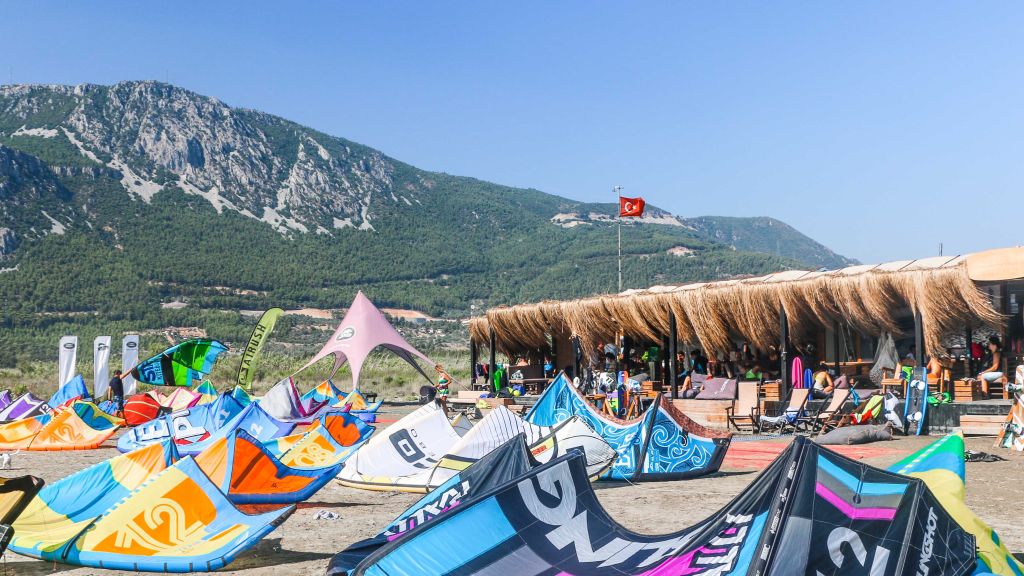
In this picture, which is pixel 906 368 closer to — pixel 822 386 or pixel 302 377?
pixel 822 386

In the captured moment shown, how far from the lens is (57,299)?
222ft

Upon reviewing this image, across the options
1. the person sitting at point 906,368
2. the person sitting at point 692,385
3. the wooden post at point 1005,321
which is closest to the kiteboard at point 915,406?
the person sitting at point 906,368

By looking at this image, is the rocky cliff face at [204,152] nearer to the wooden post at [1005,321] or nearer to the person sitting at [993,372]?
the wooden post at [1005,321]

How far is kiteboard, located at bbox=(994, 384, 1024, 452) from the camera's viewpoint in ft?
36.3

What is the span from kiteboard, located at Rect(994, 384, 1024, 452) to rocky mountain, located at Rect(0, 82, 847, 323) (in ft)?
213

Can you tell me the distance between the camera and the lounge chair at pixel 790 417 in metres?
14.7

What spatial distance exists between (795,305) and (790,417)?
7.64ft

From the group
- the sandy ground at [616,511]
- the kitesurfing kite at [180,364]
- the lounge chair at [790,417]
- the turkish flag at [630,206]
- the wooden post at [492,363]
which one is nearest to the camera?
the sandy ground at [616,511]

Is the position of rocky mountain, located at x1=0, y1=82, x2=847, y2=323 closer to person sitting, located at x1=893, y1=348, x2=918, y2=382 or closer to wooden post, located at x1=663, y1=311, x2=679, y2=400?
wooden post, located at x1=663, y1=311, x2=679, y2=400

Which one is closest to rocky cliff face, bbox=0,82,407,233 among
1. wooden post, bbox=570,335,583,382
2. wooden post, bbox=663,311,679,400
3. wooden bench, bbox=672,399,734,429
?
wooden post, bbox=570,335,583,382

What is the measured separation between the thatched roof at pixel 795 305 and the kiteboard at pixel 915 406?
134 cm

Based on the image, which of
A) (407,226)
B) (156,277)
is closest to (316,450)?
(156,277)

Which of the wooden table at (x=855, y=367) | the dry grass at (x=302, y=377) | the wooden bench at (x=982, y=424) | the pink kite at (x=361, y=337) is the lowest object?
the dry grass at (x=302, y=377)

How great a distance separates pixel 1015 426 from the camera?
11328mm
